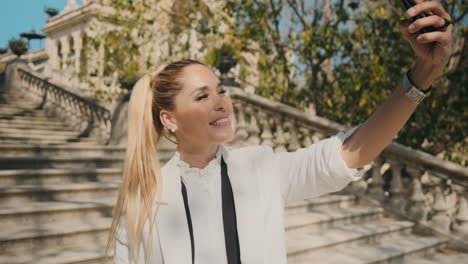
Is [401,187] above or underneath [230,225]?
underneath

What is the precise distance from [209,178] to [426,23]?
97 centimetres

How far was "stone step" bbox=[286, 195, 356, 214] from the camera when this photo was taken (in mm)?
4887

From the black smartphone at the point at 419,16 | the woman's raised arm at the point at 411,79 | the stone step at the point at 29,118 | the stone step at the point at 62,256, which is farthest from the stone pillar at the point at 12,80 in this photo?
the black smartphone at the point at 419,16

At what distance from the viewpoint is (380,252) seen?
4316 mm

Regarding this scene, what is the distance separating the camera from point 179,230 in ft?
4.95

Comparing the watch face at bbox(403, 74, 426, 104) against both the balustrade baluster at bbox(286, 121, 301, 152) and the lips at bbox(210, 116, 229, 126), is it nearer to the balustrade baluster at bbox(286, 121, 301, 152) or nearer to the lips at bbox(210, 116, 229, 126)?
the lips at bbox(210, 116, 229, 126)

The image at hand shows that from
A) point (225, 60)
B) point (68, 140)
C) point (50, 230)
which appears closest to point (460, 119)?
point (225, 60)

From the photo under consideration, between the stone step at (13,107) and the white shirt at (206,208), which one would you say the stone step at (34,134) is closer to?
the stone step at (13,107)

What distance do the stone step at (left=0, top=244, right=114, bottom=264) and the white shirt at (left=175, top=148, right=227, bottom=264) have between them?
1.67 meters

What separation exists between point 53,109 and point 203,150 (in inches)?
419

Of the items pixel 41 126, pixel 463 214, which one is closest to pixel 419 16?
pixel 463 214

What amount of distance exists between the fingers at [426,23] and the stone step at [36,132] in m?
8.83

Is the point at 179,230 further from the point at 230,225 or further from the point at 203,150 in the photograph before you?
the point at 203,150

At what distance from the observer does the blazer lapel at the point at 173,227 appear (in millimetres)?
1477
